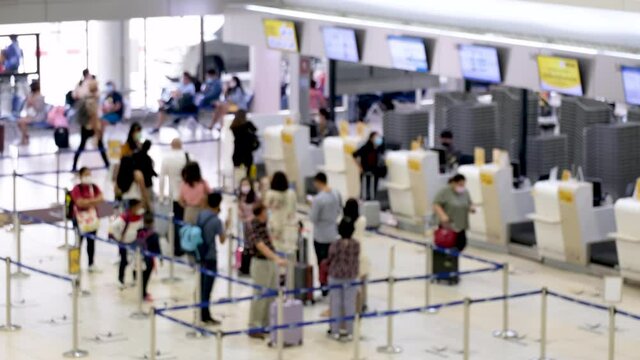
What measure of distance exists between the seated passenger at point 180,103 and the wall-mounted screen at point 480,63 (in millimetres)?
11560

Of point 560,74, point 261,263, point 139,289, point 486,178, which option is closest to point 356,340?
point 261,263

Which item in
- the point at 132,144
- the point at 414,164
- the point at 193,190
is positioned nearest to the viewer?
the point at 193,190

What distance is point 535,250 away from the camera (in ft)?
73.0

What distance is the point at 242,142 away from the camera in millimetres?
24422

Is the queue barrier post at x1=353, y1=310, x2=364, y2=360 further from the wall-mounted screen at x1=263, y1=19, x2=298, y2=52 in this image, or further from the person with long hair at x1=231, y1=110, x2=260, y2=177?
the wall-mounted screen at x1=263, y1=19, x2=298, y2=52

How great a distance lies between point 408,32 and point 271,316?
27.6 ft

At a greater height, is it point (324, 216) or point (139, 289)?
point (324, 216)

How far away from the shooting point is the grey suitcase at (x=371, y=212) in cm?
2412

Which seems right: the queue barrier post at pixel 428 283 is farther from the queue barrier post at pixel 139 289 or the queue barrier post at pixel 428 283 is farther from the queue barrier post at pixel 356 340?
the queue barrier post at pixel 139 289

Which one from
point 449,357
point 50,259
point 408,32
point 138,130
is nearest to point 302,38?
point 408,32

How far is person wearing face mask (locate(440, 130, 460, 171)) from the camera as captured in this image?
2506 centimetres

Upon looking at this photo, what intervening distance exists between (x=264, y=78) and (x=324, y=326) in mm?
13776

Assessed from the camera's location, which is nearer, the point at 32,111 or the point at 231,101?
the point at 32,111

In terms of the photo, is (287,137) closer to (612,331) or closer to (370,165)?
(370,165)
